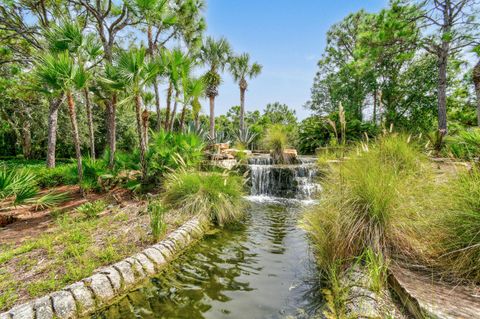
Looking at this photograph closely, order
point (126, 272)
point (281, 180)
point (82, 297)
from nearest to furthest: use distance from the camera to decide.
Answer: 1. point (82, 297)
2. point (126, 272)
3. point (281, 180)

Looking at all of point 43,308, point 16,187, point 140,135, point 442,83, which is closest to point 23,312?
point 43,308

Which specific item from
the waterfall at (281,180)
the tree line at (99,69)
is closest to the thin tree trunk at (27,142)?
the tree line at (99,69)

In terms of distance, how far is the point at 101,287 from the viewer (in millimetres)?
2486

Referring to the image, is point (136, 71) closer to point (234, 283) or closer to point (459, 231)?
point (234, 283)

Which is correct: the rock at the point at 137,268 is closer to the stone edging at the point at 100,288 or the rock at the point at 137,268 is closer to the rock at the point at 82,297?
the stone edging at the point at 100,288

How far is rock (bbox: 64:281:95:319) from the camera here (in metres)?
2.27

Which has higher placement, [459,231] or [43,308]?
[459,231]

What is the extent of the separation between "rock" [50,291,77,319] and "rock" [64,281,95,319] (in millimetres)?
36

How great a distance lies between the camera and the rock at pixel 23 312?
1984 mm

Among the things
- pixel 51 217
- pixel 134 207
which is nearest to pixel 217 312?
pixel 134 207

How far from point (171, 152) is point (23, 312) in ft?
17.8

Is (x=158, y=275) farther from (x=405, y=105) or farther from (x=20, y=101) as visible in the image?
(x=405, y=105)

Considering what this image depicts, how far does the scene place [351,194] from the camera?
8.89ft

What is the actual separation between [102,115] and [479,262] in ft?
73.1
